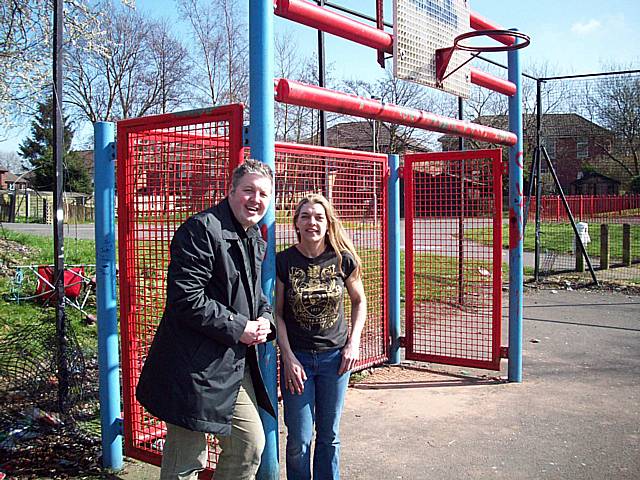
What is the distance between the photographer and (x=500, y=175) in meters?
6.23

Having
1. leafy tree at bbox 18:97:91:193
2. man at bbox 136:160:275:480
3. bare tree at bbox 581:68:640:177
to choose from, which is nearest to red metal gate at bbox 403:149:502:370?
man at bbox 136:160:275:480

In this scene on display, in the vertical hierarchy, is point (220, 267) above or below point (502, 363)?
above

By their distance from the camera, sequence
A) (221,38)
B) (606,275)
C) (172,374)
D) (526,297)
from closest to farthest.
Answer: (172,374)
(526,297)
(606,275)
(221,38)

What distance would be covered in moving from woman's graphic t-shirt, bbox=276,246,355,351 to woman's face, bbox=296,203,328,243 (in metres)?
0.14

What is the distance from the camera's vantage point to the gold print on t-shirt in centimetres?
351

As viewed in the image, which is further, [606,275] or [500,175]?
[606,275]

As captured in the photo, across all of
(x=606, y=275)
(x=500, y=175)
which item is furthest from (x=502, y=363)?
(x=606, y=275)

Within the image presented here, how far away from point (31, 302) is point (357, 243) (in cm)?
543

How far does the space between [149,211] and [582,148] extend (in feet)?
80.6

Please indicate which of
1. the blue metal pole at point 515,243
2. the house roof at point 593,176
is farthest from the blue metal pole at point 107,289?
the house roof at point 593,176

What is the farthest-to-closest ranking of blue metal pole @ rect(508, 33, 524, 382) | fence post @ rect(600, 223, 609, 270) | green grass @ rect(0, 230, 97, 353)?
fence post @ rect(600, 223, 609, 270) < green grass @ rect(0, 230, 97, 353) < blue metal pole @ rect(508, 33, 524, 382)

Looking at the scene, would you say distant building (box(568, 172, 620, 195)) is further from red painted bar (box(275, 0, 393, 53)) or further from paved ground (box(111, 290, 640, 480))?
red painted bar (box(275, 0, 393, 53))

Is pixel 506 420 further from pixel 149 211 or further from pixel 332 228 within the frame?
pixel 149 211

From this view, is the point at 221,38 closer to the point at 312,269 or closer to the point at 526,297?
the point at 526,297
